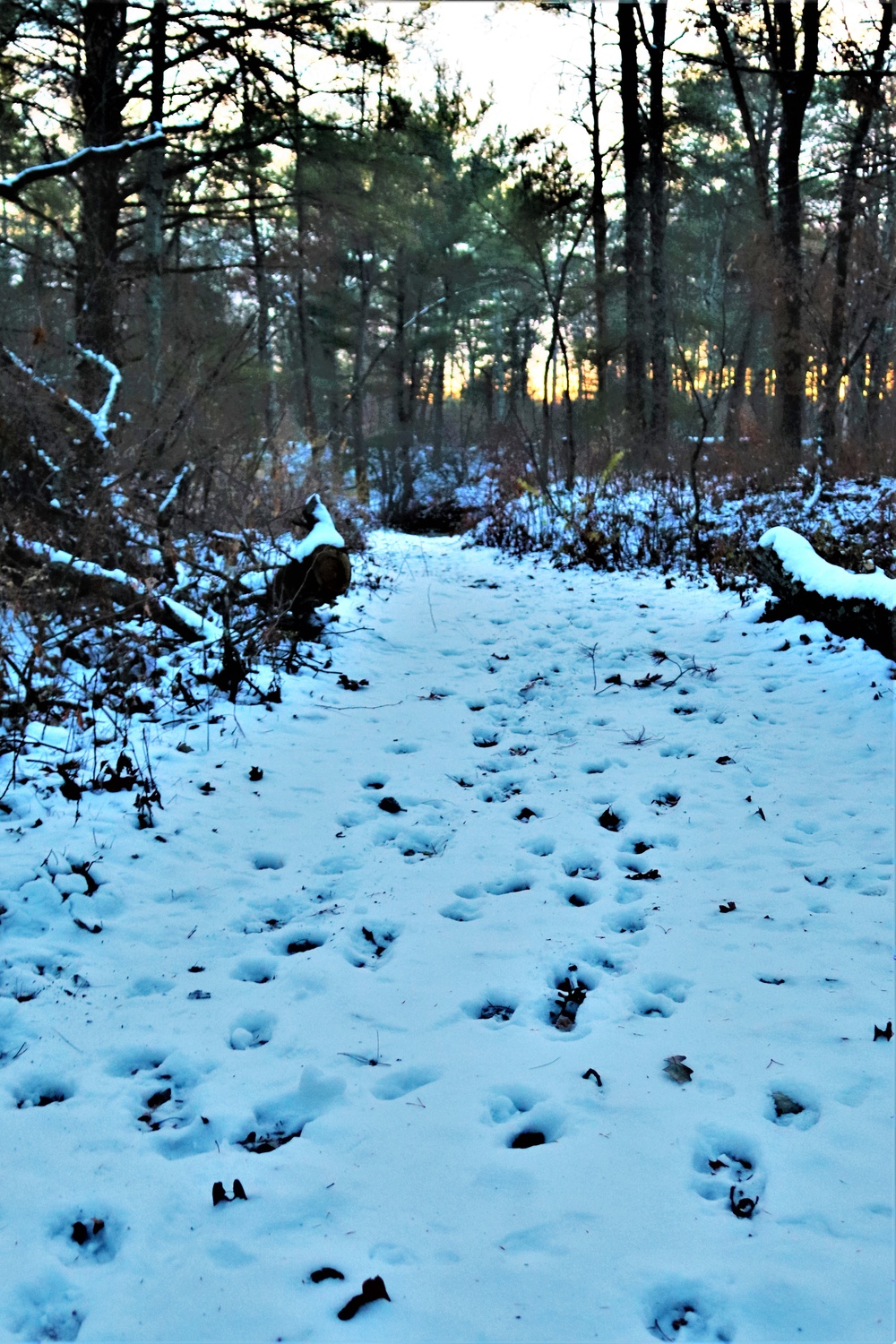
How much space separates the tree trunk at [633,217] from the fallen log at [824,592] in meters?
8.80

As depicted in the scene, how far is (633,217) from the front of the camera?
1584cm

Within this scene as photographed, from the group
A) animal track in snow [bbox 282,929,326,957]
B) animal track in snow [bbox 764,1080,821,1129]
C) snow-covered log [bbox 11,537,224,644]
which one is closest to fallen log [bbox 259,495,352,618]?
snow-covered log [bbox 11,537,224,644]

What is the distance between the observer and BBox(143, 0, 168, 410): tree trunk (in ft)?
29.5

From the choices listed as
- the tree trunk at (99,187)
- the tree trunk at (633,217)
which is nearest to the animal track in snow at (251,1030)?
the tree trunk at (99,187)

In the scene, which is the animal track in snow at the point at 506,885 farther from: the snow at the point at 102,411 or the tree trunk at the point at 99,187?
the tree trunk at the point at 99,187

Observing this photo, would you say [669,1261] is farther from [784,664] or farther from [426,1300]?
[784,664]

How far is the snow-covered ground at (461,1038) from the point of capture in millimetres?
1713

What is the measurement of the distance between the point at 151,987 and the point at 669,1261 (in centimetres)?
177

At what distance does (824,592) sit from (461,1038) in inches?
185

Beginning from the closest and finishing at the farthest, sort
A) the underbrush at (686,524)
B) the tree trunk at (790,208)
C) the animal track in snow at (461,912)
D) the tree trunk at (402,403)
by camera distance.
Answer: the animal track in snow at (461,912) → the underbrush at (686,524) → the tree trunk at (790,208) → the tree trunk at (402,403)

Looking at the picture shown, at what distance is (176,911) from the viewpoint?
318 cm

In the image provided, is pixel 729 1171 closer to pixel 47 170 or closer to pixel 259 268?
pixel 47 170

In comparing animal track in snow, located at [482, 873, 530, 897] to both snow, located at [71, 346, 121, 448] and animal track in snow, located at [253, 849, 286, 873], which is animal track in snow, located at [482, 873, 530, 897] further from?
snow, located at [71, 346, 121, 448]

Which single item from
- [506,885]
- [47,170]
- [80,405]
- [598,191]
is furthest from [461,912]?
[598,191]
